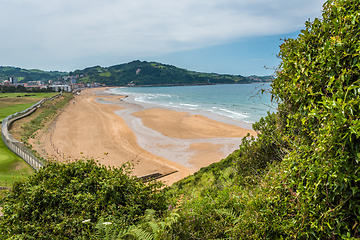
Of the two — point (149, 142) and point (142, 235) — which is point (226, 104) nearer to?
point (149, 142)

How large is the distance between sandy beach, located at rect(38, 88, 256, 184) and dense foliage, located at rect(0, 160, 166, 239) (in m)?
10.7

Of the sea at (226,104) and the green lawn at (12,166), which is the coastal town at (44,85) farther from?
the green lawn at (12,166)

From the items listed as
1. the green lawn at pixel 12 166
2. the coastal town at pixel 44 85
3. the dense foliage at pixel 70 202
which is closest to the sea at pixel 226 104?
the dense foliage at pixel 70 202

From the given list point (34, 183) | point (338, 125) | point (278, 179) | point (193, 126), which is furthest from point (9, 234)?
point (193, 126)

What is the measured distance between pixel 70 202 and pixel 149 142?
66.7ft

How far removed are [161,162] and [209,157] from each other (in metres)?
4.55

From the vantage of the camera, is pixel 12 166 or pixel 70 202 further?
pixel 12 166

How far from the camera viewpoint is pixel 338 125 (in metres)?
2.28

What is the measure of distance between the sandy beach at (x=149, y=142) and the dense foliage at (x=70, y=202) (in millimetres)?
10699

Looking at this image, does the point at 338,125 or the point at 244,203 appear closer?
the point at 338,125

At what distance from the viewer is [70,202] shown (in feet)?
10.5

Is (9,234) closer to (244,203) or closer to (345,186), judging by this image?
(244,203)

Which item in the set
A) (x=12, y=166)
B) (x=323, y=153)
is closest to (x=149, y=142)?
(x=12, y=166)

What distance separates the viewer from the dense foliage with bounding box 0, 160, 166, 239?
2.91 m
